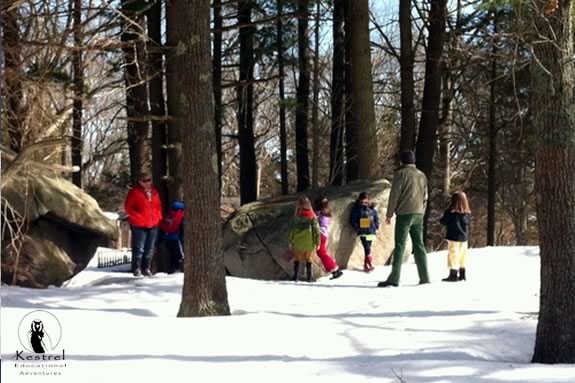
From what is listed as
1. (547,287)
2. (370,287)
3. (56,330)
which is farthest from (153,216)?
(547,287)

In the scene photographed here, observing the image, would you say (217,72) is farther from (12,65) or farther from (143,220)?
(12,65)

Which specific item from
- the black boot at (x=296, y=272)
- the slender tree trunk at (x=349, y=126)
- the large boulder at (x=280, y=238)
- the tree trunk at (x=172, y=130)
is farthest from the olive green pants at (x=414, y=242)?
the slender tree trunk at (x=349, y=126)

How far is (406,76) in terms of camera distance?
67.5ft

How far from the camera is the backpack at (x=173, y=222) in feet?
46.2

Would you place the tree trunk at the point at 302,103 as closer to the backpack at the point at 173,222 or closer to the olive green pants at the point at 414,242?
the backpack at the point at 173,222

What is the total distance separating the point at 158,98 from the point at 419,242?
693 centimetres

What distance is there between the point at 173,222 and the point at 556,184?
8.67m

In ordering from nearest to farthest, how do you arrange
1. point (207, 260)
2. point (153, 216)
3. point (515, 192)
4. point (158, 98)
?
point (207, 260)
point (153, 216)
point (158, 98)
point (515, 192)

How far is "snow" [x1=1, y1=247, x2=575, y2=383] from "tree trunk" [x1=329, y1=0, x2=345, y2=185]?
1184cm

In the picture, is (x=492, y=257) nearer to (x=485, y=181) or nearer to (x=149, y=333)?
(x=149, y=333)

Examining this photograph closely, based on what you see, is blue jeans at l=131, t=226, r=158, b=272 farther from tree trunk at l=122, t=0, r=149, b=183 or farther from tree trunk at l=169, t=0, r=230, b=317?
tree trunk at l=169, t=0, r=230, b=317

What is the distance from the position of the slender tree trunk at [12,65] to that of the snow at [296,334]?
2.23 m

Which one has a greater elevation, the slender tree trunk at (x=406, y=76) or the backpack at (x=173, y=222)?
the slender tree trunk at (x=406, y=76)

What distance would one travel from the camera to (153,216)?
12977mm
